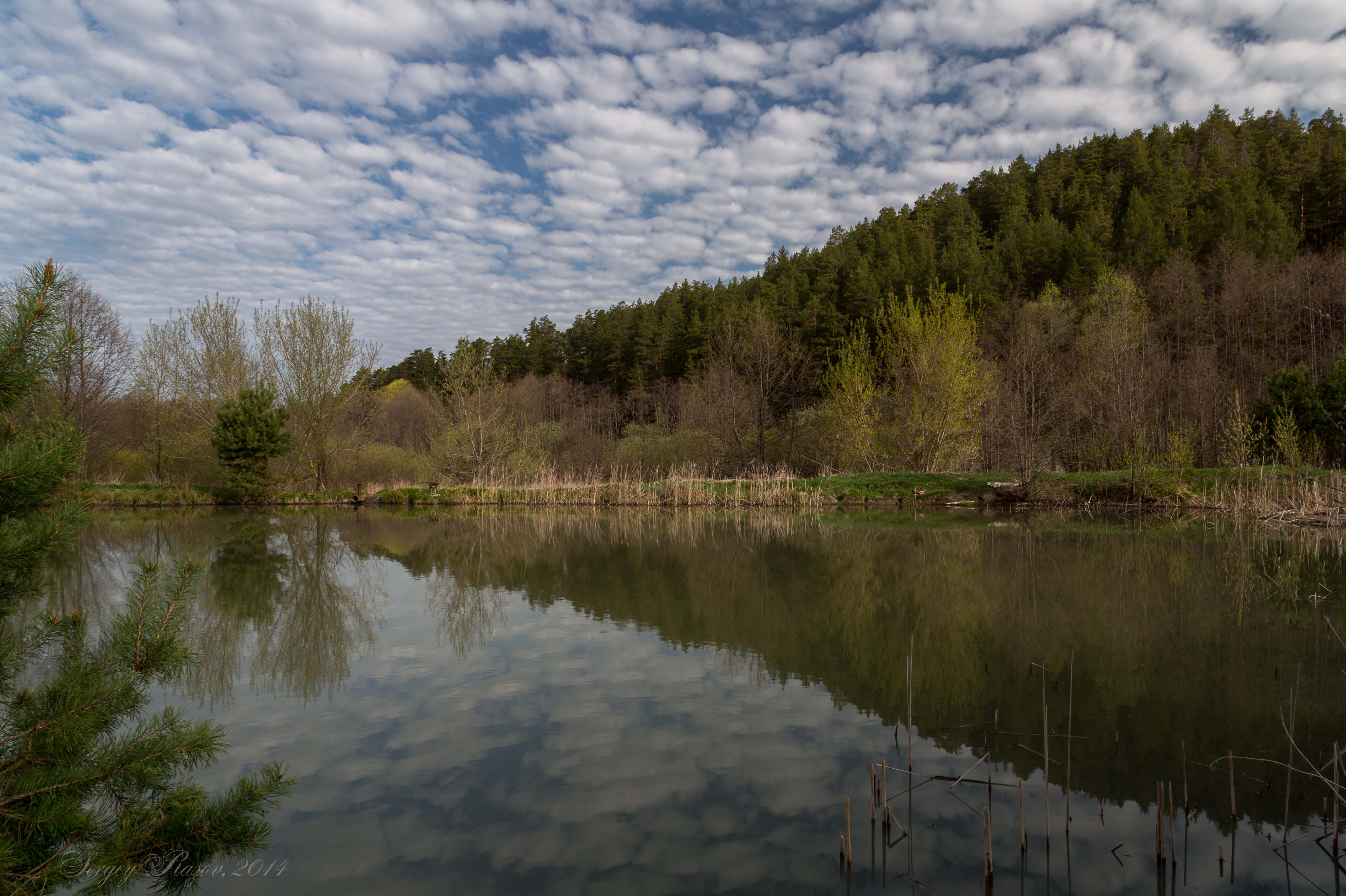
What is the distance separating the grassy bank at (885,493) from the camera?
13.9 metres

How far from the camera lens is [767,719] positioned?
3844 millimetres

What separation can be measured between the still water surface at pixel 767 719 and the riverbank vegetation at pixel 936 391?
1004 centimetres

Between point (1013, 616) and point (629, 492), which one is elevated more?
point (629, 492)

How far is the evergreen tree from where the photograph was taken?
850 inches

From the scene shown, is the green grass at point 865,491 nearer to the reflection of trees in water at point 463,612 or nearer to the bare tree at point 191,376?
the bare tree at point 191,376

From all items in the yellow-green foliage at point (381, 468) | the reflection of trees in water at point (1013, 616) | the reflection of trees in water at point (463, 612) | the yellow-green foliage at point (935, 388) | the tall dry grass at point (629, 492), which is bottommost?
the reflection of trees in water at point (463, 612)

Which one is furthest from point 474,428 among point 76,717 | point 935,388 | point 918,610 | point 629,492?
point 76,717

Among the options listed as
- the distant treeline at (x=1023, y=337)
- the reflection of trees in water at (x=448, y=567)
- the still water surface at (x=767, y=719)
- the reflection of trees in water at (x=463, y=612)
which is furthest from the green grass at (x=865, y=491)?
the reflection of trees in water at (x=463, y=612)

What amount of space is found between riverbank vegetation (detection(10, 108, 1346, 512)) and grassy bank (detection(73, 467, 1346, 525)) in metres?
0.07

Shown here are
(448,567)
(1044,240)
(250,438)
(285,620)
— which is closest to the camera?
(285,620)

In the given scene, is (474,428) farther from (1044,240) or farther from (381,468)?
(1044,240)

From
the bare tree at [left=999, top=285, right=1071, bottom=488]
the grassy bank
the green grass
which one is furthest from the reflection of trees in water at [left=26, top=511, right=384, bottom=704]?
the bare tree at [left=999, top=285, right=1071, bottom=488]

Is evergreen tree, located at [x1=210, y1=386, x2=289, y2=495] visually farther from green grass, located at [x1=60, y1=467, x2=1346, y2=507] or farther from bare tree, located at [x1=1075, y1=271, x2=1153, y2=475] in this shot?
bare tree, located at [x1=1075, y1=271, x2=1153, y2=475]

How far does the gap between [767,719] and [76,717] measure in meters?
3.00
